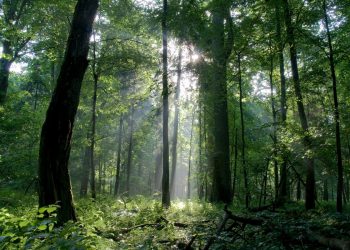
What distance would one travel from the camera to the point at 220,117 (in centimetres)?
1745

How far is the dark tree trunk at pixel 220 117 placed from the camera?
45.0 ft

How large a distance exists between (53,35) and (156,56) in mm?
5559

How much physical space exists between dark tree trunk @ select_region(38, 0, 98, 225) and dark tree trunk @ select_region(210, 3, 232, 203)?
22.6 feet

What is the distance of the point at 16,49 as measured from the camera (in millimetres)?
17359

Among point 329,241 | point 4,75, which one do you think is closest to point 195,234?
point 329,241

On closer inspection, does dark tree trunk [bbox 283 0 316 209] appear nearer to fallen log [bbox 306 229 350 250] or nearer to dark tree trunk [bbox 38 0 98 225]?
fallen log [bbox 306 229 350 250]

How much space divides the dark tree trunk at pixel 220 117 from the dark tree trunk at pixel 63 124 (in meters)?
6.90

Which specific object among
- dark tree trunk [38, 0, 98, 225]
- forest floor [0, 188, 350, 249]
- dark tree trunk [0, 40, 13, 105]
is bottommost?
forest floor [0, 188, 350, 249]

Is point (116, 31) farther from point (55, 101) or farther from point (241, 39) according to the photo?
point (55, 101)

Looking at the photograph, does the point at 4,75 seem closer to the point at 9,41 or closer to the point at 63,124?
the point at 9,41

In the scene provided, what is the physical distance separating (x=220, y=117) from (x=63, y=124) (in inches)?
442

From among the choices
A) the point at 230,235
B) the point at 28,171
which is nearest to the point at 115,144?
the point at 28,171

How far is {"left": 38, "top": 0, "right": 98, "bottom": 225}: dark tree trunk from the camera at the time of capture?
720 centimetres

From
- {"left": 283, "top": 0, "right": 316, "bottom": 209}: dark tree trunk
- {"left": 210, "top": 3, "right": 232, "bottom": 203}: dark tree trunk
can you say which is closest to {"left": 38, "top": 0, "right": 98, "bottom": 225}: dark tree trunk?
{"left": 283, "top": 0, "right": 316, "bottom": 209}: dark tree trunk
